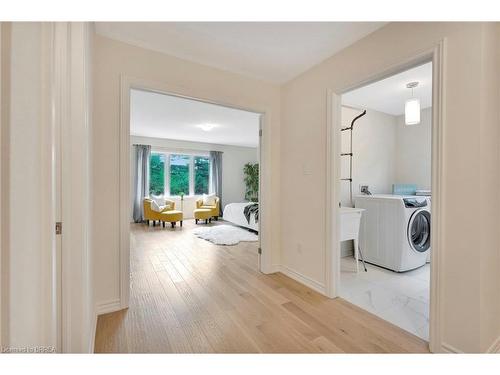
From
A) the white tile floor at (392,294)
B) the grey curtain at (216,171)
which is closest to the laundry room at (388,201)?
the white tile floor at (392,294)

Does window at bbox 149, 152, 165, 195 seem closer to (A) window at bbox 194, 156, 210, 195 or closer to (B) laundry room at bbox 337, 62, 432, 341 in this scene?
(A) window at bbox 194, 156, 210, 195

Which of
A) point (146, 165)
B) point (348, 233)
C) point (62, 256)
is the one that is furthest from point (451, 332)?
point (146, 165)

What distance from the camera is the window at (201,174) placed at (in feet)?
25.1

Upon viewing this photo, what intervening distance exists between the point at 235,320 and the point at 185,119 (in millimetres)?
4156

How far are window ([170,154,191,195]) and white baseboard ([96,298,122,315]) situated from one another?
17.9ft

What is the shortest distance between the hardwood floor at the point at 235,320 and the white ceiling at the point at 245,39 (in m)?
2.33

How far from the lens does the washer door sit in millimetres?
2833

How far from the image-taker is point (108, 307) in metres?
1.91

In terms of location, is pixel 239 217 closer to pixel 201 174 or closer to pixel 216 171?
pixel 216 171

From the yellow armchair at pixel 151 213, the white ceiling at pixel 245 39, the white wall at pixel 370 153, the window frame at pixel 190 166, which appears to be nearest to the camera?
the white ceiling at pixel 245 39

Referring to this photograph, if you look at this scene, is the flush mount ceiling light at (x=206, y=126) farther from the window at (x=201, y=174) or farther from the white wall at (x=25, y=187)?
the white wall at (x=25, y=187)

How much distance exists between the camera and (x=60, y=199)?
1.08 m

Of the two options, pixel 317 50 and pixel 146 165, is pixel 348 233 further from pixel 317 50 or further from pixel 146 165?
pixel 146 165
